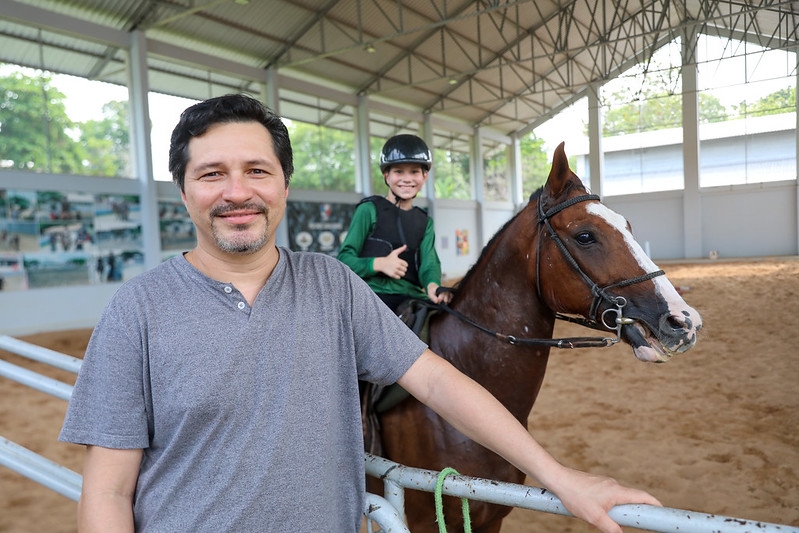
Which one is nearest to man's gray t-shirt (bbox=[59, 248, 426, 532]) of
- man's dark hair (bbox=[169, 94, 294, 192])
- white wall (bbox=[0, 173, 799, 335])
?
man's dark hair (bbox=[169, 94, 294, 192])

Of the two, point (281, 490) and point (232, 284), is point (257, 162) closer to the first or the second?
point (232, 284)

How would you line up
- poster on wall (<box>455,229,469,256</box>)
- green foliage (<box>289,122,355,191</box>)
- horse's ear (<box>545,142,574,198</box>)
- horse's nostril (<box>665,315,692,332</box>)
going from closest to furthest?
horse's nostril (<box>665,315,692,332</box>) → horse's ear (<box>545,142,574,198</box>) → green foliage (<box>289,122,355,191</box>) → poster on wall (<box>455,229,469,256</box>)

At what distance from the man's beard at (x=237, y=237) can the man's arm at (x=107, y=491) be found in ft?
1.53

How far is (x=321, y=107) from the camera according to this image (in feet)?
52.0

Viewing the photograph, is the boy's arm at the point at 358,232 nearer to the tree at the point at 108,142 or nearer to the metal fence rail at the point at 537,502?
the metal fence rail at the point at 537,502

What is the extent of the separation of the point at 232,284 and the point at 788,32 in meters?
22.8

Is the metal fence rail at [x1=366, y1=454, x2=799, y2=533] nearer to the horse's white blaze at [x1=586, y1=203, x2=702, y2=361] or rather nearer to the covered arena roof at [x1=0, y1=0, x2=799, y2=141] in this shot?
the horse's white blaze at [x1=586, y1=203, x2=702, y2=361]

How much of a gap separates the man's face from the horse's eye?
1.13 meters

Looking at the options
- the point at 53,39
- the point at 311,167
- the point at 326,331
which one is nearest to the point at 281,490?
the point at 326,331

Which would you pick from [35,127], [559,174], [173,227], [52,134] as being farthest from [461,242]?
[559,174]

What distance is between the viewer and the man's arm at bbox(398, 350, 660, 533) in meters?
0.92

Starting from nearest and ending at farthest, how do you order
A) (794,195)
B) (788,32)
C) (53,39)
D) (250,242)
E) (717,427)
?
(250,242) → (717,427) → (53,39) → (788,32) → (794,195)

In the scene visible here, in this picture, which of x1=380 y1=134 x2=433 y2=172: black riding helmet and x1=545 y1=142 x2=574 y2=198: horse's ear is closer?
x1=545 y1=142 x2=574 y2=198: horse's ear

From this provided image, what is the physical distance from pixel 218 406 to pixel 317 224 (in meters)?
14.6
